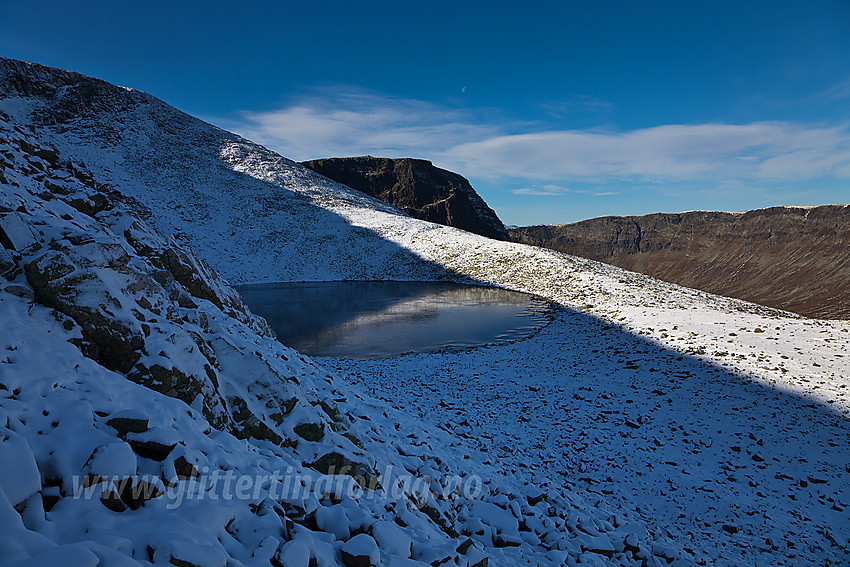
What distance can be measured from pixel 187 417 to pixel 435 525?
3.18 metres

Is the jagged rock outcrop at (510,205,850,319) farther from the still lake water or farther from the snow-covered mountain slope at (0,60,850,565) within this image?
the still lake water

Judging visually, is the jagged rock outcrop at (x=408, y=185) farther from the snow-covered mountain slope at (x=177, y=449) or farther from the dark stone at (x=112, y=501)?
the dark stone at (x=112, y=501)

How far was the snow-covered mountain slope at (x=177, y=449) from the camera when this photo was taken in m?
2.64

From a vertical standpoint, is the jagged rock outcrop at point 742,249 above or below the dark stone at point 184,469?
above

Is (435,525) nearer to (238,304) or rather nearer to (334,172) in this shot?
(238,304)

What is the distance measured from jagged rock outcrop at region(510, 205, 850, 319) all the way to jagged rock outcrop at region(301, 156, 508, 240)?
31894mm

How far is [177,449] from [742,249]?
10974cm

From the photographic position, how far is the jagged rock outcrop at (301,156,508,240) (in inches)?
3797

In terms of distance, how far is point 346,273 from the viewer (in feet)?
149

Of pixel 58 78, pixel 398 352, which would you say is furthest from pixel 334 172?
pixel 398 352

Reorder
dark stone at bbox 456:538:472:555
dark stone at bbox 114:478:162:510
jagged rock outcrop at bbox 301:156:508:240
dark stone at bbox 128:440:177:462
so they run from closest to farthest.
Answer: dark stone at bbox 114:478:162:510 < dark stone at bbox 128:440:177:462 < dark stone at bbox 456:538:472:555 < jagged rock outcrop at bbox 301:156:508:240

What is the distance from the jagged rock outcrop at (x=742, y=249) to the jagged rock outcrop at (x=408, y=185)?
31894 mm

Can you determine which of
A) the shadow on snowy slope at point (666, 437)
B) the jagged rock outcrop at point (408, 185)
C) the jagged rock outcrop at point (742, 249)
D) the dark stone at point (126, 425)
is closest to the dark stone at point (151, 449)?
the dark stone at point (126, 425)

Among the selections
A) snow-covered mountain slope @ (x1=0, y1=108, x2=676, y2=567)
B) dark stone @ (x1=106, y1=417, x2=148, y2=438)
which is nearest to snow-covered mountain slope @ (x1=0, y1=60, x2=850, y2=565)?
snow-covered mountain slope @ (x1=0, y1=108, x2=676, y2=567)
